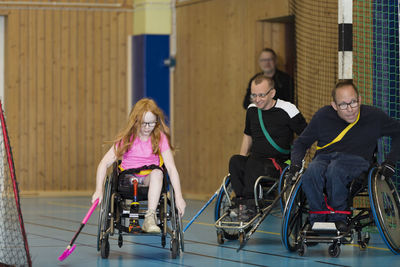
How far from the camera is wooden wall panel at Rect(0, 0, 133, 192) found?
10.7m

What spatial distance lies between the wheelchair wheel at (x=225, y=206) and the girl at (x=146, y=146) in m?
0.65

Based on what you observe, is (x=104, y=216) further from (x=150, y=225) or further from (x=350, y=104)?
(x=350, y=104)

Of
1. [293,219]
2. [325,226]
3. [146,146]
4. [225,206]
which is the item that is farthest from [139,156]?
[325,226]

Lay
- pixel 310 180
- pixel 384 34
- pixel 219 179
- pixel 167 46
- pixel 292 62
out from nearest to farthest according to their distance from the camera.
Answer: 1. pixel 310 180
2. pixel 384 34
3. pixel 292 62
4. pixel 219 179
5. pixel 167 46

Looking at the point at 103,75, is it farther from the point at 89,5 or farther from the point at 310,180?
the point at 310,180

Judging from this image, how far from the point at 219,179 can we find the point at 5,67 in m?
3.33

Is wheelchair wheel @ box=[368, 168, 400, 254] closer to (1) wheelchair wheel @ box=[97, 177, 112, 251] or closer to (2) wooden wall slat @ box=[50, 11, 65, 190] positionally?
(1) wheelchair wheel @ box=[97, 177, 112, 251]

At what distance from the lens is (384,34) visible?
6328mm

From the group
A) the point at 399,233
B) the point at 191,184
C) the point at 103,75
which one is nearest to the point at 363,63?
the point at 399,233

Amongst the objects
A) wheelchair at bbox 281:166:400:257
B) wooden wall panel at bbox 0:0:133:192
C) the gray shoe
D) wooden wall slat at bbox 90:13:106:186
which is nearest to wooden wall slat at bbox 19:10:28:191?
wooden wall panel at bbox 0:0:133:192

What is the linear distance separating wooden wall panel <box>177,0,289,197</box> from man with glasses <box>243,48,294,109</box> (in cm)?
84

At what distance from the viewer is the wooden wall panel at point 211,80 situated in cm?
930

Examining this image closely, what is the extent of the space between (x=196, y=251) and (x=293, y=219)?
660 mm

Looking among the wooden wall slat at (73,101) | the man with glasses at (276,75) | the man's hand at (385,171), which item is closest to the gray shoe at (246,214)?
the man's hand at (385,171)
